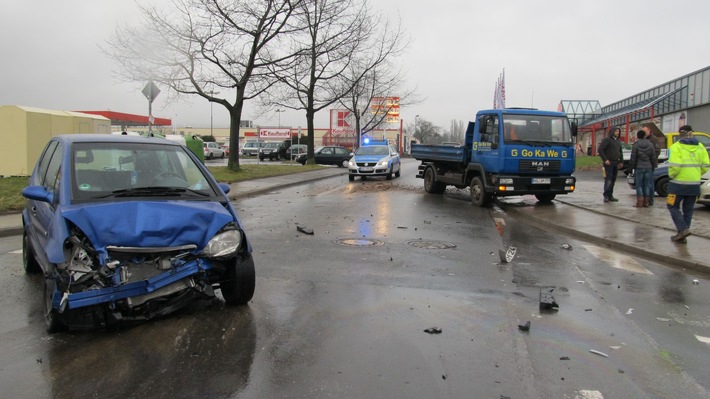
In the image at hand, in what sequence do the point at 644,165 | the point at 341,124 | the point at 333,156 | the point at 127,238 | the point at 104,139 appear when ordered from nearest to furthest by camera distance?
1. the point at 127,238
2. the point at 104,139
3. the point at 644,165
4. the point at 333,156
5. the point at 341,124

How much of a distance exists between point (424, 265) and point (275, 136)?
37.1 m

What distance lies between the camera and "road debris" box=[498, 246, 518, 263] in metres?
7.46

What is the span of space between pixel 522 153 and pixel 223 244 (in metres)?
10.4

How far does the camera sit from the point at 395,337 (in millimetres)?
4371

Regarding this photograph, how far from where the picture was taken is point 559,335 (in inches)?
180

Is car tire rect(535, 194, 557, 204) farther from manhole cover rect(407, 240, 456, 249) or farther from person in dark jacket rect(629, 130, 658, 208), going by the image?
manhole cover rect(407, 240, 456, 249)

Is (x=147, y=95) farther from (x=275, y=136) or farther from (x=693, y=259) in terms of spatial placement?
(x=275, y=136)

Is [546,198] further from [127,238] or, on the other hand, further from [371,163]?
[127,238]

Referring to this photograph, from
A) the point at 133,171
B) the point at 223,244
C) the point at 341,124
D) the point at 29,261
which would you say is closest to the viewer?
the point at 223,244

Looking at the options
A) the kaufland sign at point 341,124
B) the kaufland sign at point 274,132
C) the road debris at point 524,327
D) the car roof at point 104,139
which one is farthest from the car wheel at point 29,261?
the kaufland sign at point 341,124

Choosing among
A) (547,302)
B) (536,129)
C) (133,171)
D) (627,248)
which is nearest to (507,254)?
(627,248)

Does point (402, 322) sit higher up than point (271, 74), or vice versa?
point (271, 74)

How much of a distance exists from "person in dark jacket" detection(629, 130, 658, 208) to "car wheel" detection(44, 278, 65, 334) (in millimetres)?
13250

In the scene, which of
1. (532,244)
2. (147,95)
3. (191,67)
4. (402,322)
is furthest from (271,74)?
(402,322)
